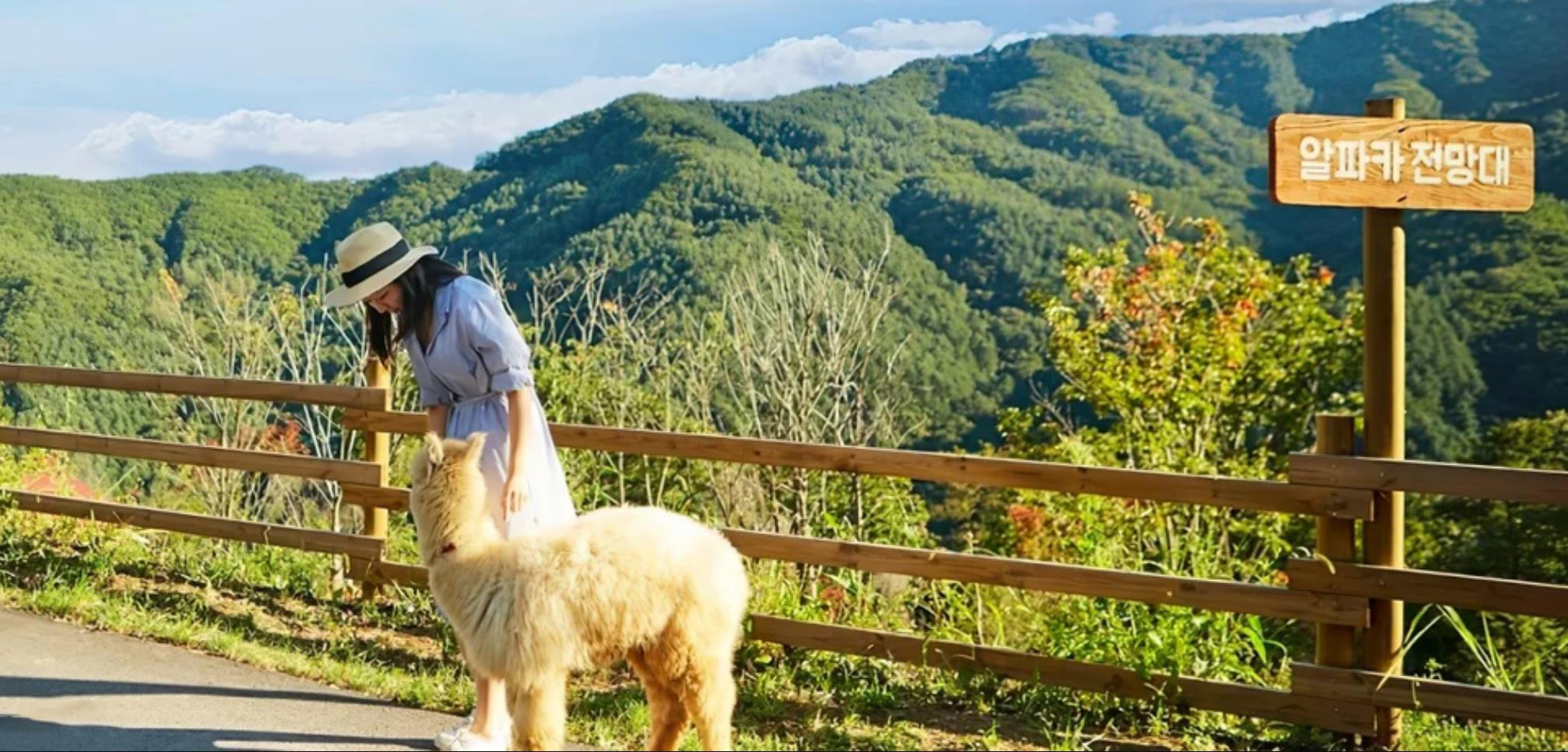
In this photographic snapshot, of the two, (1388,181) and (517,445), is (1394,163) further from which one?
(517,445)

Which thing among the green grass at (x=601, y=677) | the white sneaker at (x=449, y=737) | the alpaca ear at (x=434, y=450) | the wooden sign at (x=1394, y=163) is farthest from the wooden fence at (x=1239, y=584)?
the alpaca ear at (x=434, y=450)

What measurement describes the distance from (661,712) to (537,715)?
0.45m

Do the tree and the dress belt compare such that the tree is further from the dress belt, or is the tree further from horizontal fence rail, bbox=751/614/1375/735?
the dress belt

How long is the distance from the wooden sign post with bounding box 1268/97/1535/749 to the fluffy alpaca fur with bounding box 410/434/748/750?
2.89 meters

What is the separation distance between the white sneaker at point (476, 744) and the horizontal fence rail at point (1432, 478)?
3183mm

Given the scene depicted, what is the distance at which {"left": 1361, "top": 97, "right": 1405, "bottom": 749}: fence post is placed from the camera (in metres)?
5.73

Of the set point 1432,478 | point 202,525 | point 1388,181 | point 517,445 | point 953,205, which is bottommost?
point 202,525

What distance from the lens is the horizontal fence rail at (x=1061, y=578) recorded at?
5719mm

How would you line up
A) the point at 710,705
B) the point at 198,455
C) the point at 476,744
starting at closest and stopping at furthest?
the point at 710,705 < the point at 476,744 < the point at 198,455

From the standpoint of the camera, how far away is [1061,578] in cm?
608

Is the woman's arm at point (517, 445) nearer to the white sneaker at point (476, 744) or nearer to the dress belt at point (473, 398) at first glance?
the dress belt at point (473, 398)

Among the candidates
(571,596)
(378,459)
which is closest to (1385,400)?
(571,596)

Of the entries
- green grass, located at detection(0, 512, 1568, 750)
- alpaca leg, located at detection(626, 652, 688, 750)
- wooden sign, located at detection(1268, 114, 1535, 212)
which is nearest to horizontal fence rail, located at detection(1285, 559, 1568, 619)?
green grass, located at detection(0, 512, 1568, 750)

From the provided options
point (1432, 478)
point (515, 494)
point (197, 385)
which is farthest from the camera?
point (197, 385)
